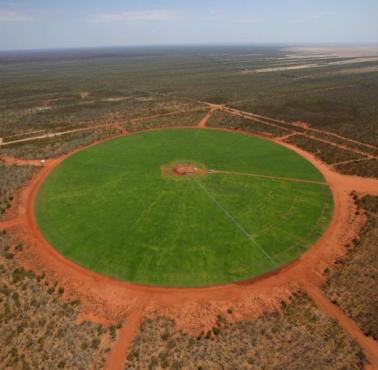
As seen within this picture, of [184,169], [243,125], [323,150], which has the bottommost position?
[184,169]

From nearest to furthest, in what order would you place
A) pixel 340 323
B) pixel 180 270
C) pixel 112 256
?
pixel 340 323 → pixel 180 270 → pixel 112 256

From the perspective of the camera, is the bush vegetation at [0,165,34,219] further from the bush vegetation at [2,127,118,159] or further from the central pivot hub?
the central pivot hub

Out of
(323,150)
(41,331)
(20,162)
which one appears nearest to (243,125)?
(323,150)

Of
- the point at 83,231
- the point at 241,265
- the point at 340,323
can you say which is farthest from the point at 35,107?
the point at 340,323

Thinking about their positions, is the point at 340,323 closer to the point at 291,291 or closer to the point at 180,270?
the point at 291,291

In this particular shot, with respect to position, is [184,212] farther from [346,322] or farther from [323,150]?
[323,150]

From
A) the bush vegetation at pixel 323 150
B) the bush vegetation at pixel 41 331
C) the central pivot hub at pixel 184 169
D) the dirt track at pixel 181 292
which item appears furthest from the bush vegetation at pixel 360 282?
the central pivot hub at pixel 184 169
